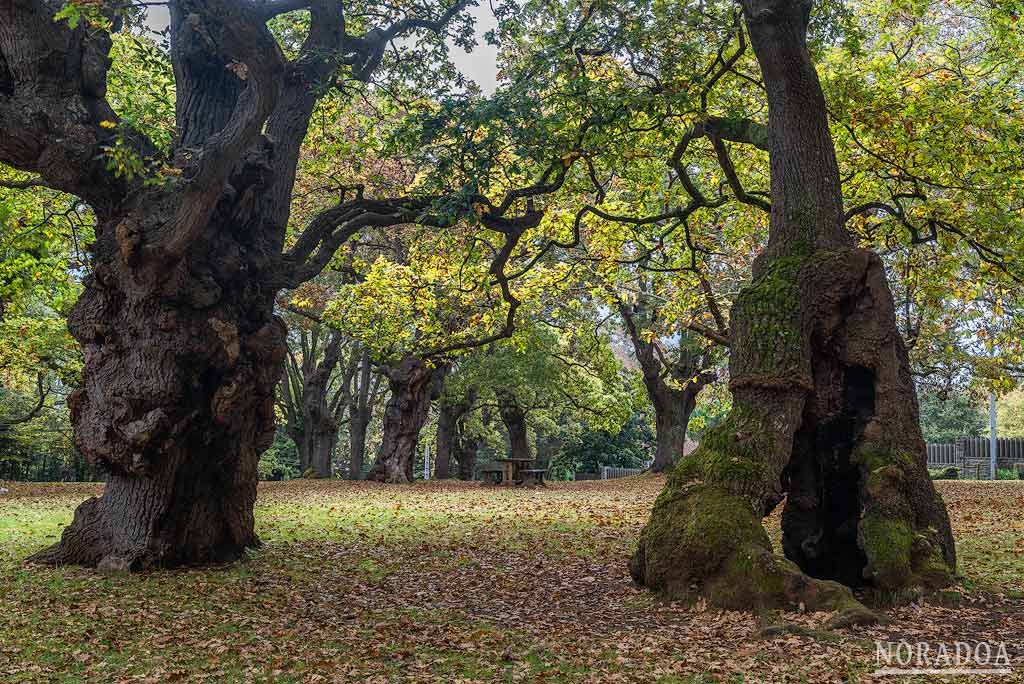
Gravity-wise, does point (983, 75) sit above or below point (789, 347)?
above

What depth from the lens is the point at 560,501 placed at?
790 inches

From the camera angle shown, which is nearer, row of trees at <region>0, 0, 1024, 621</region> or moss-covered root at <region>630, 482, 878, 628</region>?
moss-covered root at <region>630, 482, 878, 628</region>

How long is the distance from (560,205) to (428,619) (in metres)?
10.5

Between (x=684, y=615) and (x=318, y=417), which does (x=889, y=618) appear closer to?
(x=684, y=615)

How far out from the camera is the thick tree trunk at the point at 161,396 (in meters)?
A: 9.55

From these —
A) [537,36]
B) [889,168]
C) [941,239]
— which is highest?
[537,36]

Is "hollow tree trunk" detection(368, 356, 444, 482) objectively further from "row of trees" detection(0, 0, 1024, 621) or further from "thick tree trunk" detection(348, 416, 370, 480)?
"row of trees" detection(0, 0, 1024, 621)

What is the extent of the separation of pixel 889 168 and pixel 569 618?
985cm

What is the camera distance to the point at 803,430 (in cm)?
869

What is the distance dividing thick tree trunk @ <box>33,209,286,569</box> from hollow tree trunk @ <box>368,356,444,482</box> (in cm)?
1640

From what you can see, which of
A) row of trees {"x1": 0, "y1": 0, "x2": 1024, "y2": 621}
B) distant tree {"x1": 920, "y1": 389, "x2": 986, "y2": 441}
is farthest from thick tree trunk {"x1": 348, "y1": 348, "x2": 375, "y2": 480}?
distant tree {"x1": 920, "y1": 389, "x2": 986, "y2": 441}

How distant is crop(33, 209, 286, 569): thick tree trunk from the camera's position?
376 inches

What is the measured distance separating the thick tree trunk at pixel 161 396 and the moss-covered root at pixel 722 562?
5.30m

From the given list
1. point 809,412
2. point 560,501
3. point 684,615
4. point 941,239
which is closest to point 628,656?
point 684,615
